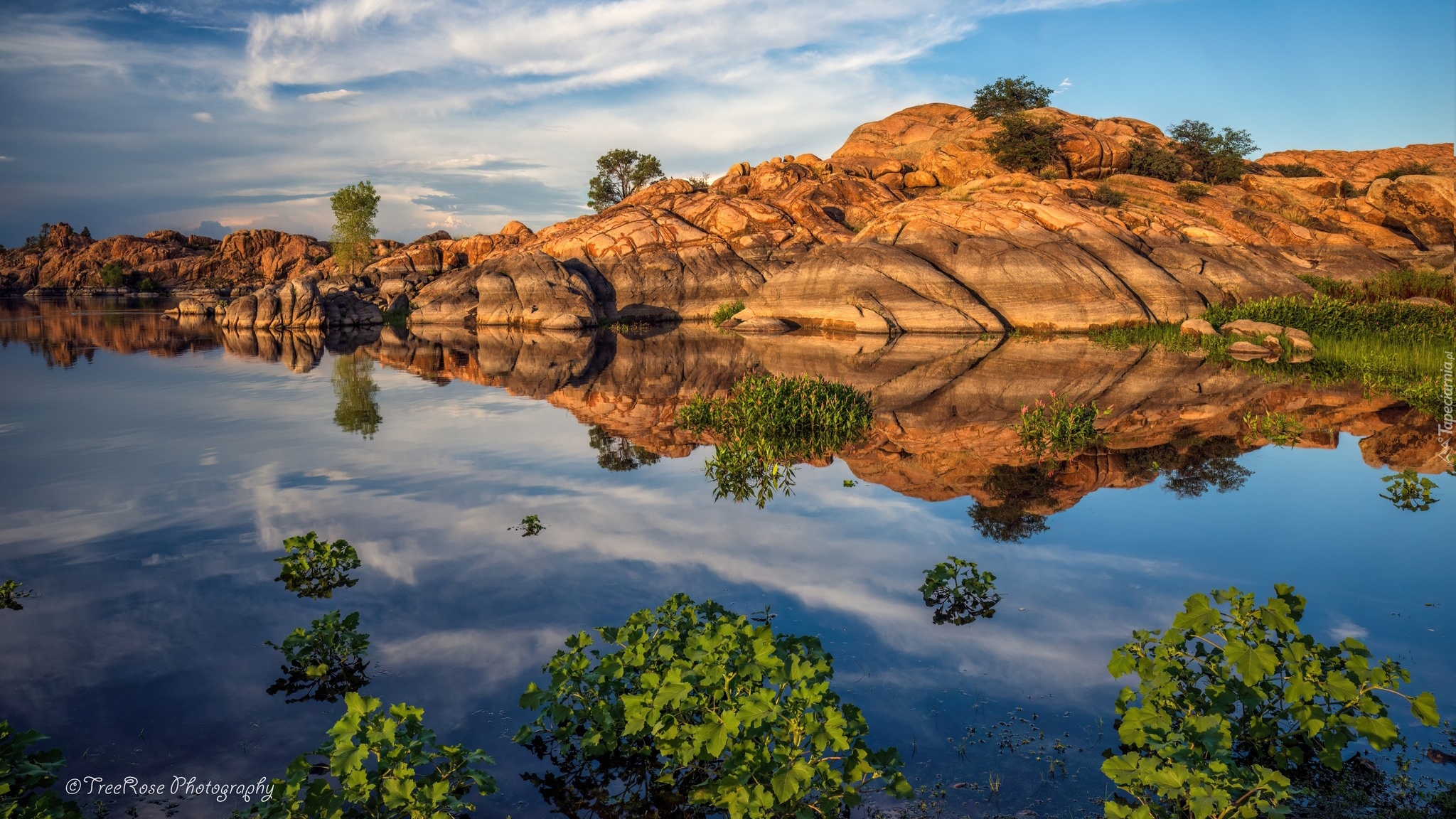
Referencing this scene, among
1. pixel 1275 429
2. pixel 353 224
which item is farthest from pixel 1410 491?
pixel 353 224

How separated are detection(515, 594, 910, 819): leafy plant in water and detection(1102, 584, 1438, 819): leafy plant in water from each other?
1.44 m

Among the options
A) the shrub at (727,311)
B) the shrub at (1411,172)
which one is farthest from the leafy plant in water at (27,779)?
the shrub at (1411,172)

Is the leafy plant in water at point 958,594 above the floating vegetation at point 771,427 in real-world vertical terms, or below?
below

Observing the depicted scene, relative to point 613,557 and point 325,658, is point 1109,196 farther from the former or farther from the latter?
point 325,658

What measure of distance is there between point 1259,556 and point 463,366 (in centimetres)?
2726

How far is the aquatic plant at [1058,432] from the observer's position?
47.9 ft

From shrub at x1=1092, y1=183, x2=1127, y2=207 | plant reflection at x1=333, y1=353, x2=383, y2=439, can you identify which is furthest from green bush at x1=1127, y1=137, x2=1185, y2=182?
plant reflection at x1=333, y1=353, x2=383, y2=439

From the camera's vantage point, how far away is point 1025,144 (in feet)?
188

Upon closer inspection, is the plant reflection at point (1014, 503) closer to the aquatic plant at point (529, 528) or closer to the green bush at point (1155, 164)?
the aquatic plant at point (529, 528)

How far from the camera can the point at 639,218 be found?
59.7m

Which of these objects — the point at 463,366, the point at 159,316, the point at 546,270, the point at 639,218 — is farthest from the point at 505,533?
the point at 159,316

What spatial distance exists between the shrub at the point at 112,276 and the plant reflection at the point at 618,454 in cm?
14289

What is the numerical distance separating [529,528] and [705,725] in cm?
652

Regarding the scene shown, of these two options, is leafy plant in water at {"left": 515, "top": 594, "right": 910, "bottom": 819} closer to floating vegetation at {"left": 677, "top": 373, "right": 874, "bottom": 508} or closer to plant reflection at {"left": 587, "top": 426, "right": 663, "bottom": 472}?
floating vegetation at {"left": 677, "top": 373, "right": 874, "bottom": 508}
